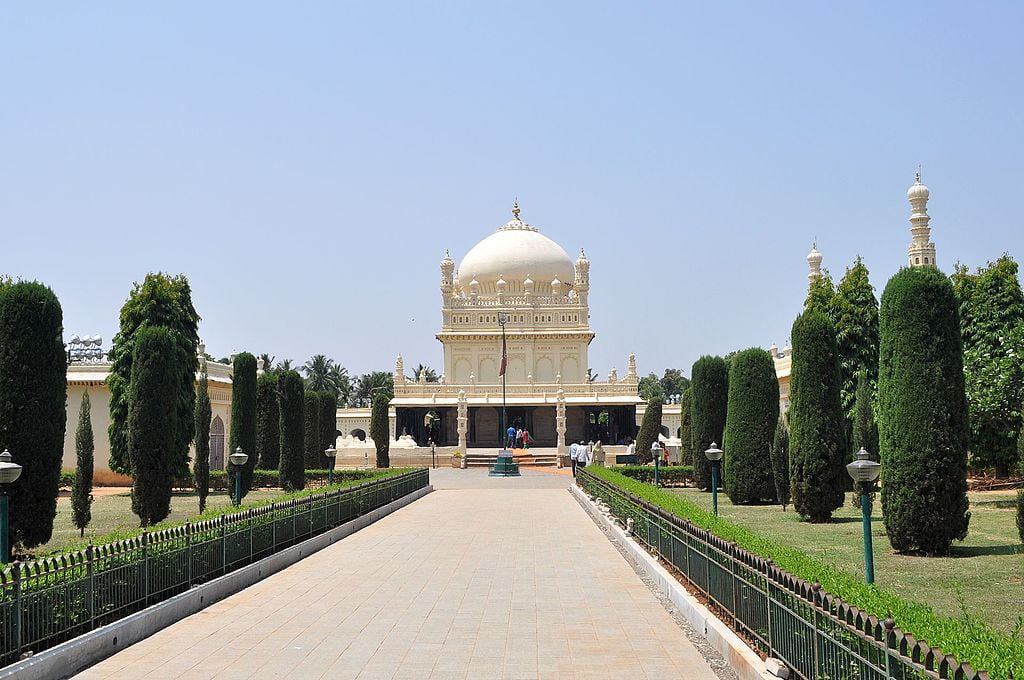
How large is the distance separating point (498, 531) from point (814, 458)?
674 cm

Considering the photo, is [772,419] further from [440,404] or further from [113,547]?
[440,404]

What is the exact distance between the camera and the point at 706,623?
9477 mm

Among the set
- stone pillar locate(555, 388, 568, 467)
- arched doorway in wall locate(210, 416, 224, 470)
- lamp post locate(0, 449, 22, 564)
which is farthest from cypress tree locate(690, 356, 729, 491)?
arched doorway in wall locate(210, 416, 224, 470)

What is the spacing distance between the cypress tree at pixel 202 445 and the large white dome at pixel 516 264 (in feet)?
131

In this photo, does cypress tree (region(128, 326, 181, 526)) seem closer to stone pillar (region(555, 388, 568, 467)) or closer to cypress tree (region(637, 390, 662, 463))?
cypress tree (region(637, 390, 662, 463))

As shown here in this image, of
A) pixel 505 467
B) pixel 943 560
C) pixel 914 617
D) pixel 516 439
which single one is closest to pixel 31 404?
pixel 943 560

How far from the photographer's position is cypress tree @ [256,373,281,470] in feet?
114

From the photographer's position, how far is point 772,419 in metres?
24.8

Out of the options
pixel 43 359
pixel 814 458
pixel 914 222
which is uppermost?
pixel 914 222

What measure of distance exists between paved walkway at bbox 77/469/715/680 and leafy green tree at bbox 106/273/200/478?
20972mm

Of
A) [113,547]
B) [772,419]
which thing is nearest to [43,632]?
[113,547]

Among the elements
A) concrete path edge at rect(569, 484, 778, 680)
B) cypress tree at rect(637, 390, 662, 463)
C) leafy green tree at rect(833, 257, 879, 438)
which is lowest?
concrete path edge at rect(569, 484, 778, 680)

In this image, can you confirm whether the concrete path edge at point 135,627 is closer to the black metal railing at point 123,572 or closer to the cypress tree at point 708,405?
the black metal railing at point 123,572

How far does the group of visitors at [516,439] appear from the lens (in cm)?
5581
